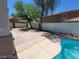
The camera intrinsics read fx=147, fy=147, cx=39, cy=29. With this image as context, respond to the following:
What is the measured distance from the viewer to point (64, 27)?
16.9 m

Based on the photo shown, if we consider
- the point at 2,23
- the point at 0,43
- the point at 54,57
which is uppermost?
the point at 2,23

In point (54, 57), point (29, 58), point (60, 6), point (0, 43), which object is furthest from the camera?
point (60, 6)

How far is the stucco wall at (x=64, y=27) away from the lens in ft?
50.0

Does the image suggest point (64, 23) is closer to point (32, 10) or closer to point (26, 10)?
point (32, 10)

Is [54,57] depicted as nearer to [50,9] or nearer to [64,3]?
[50,9]

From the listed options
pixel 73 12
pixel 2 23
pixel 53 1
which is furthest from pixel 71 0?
pixel 2 23

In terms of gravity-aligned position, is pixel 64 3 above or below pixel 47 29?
above

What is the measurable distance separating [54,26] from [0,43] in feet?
52.0

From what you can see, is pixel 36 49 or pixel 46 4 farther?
pixel 46 4

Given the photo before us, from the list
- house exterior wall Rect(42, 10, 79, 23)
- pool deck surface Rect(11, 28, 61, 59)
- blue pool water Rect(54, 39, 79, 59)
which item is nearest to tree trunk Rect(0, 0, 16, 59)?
pool deck surface Rect(11, 28, 61, 59)

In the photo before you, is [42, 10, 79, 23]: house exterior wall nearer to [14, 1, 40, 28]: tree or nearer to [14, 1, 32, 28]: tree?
[14, 1, 40, 28]: tree

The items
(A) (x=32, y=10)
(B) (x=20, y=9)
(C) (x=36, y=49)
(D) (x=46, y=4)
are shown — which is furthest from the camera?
(B) (x=20, y=9)

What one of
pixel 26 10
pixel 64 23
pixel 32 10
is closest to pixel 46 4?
pixel 32 10

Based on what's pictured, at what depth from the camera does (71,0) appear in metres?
22.7
